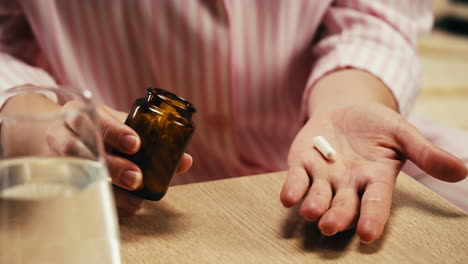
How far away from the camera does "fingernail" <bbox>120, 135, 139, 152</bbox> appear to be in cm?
43

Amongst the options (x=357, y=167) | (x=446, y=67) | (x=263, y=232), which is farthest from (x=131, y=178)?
(x=446, y=67)

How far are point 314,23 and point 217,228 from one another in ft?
1.73

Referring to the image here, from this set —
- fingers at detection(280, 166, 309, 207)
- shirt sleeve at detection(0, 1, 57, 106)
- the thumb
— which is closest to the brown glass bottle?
fingers at detection(280, 166, 309, 207)

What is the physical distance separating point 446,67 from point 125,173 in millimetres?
2444

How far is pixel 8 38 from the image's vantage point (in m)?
0.84

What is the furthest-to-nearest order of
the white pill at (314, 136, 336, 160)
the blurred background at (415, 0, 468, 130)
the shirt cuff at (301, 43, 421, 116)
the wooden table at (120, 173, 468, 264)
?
the blurred background at (415, 0, 468, 130) → the shirt cuff at (301, 43, 421, 116) → the white pill at (314, 136, 336, 160) → the wooden table at (120, 173, 468, 264)

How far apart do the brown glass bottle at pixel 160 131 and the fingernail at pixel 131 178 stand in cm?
2

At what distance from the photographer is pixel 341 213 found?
1.48ft

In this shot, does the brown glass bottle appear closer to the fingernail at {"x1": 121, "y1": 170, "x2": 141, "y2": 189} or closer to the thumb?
the fingernail at {"x1": 121, "y1": 170, "x2": 141, "y2": 189}

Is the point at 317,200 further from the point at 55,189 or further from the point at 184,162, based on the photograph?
the point at 55,189

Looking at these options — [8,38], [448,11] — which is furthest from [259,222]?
[448,11]

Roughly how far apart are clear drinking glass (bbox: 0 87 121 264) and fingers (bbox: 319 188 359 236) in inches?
7.7

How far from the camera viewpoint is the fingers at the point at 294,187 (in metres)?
0.47

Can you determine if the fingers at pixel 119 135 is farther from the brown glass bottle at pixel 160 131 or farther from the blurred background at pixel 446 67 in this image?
the blurred background at pixel 446 67
